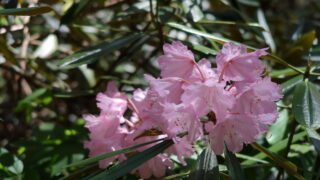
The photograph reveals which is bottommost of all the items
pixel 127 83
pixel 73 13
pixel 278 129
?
pixel 278 129

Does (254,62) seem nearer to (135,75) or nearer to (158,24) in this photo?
(158,24)

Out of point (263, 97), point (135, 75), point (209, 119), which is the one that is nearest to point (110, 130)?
point (209, 119)

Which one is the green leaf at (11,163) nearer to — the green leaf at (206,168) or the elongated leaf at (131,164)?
the elongated leaf at (131,164)

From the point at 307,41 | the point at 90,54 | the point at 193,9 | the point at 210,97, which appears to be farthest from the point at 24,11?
the point at 307,41

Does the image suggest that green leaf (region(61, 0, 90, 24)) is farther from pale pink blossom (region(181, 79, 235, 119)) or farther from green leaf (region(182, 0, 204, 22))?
pale pink blossom (region(181, 79, 235, 119))

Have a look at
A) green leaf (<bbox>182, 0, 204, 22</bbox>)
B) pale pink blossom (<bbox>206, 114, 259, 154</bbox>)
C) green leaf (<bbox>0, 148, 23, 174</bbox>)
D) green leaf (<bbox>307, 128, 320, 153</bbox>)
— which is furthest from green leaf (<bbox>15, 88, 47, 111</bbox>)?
green leaf (<bbox>307, 128, 320, 153</bbox>)

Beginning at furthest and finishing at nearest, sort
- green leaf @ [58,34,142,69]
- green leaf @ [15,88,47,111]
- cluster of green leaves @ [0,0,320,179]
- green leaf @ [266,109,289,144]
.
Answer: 1. green leaf @ [15,88,47,111]
2. green leaf @ [266,109,289,144]
3. green leaf @ [58,34,142,69]
4. cluster of green leaves @ [0,0,320,179]

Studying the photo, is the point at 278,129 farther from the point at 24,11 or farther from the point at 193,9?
the point at 24,11
